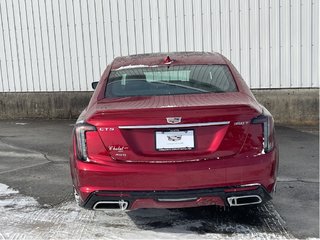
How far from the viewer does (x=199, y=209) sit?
13.7 feet

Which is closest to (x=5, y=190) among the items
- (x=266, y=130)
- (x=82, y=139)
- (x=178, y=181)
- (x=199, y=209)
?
(x=82, y=139)

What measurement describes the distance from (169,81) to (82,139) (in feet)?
3.53

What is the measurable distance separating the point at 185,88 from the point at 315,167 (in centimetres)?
252

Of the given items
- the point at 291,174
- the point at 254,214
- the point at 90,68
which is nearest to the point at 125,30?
the point at 90,68

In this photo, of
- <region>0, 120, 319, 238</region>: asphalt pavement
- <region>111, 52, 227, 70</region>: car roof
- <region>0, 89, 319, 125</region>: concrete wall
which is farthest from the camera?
<region>0, 89, 319, 125</region>: concrete wall

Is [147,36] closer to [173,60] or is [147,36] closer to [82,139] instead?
[173,60]

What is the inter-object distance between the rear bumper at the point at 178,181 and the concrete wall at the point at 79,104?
476 centimetres

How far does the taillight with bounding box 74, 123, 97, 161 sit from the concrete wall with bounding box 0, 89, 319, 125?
5.21 m

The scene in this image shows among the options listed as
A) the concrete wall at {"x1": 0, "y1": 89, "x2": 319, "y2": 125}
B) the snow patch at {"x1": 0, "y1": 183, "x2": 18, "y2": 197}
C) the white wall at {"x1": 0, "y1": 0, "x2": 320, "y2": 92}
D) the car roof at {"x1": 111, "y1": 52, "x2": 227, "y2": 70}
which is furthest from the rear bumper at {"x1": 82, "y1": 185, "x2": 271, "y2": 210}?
→ the white wall at {"x1": 0, "y1": 0, "x2": 320, "y2": 92}

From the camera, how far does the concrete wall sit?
7711mm

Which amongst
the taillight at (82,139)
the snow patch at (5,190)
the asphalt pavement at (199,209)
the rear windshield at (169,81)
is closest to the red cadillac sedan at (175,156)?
the taillight at (82,139)

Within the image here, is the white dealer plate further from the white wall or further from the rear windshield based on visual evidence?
the white wall

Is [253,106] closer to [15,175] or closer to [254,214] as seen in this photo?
[254,214]

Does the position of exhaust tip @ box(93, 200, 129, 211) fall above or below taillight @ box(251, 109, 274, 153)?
below
